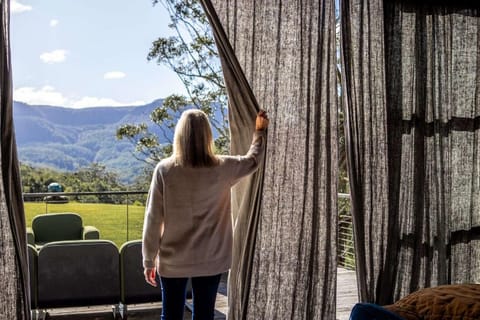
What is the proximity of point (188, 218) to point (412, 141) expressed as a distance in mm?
1623

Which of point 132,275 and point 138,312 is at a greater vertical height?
point 132,275

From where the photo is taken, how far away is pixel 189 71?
8.25 meters

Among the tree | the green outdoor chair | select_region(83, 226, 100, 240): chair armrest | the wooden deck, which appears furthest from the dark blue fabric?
the tree

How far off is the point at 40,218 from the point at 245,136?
365 centimetres

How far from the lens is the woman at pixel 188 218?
235 cm

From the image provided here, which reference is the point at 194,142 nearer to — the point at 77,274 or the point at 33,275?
the point at 77,274

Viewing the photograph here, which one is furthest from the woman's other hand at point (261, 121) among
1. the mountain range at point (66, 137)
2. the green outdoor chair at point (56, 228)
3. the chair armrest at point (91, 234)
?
the mountain range at point (66, 137)

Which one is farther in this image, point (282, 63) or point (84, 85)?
point (84, 85)

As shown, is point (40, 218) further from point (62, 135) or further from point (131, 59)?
point (131, 59)

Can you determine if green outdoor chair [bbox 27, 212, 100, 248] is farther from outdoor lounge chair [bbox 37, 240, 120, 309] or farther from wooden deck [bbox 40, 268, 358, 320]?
outdoor lounge chair [bbox 37, 240, 120, 309]

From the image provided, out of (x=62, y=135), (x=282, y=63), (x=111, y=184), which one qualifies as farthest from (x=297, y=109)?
(x=62, y=135)

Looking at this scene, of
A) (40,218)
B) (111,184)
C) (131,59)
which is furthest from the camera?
(131,59)

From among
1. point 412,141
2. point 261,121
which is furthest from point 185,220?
point 412,141

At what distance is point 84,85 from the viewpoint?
51.6 ft
